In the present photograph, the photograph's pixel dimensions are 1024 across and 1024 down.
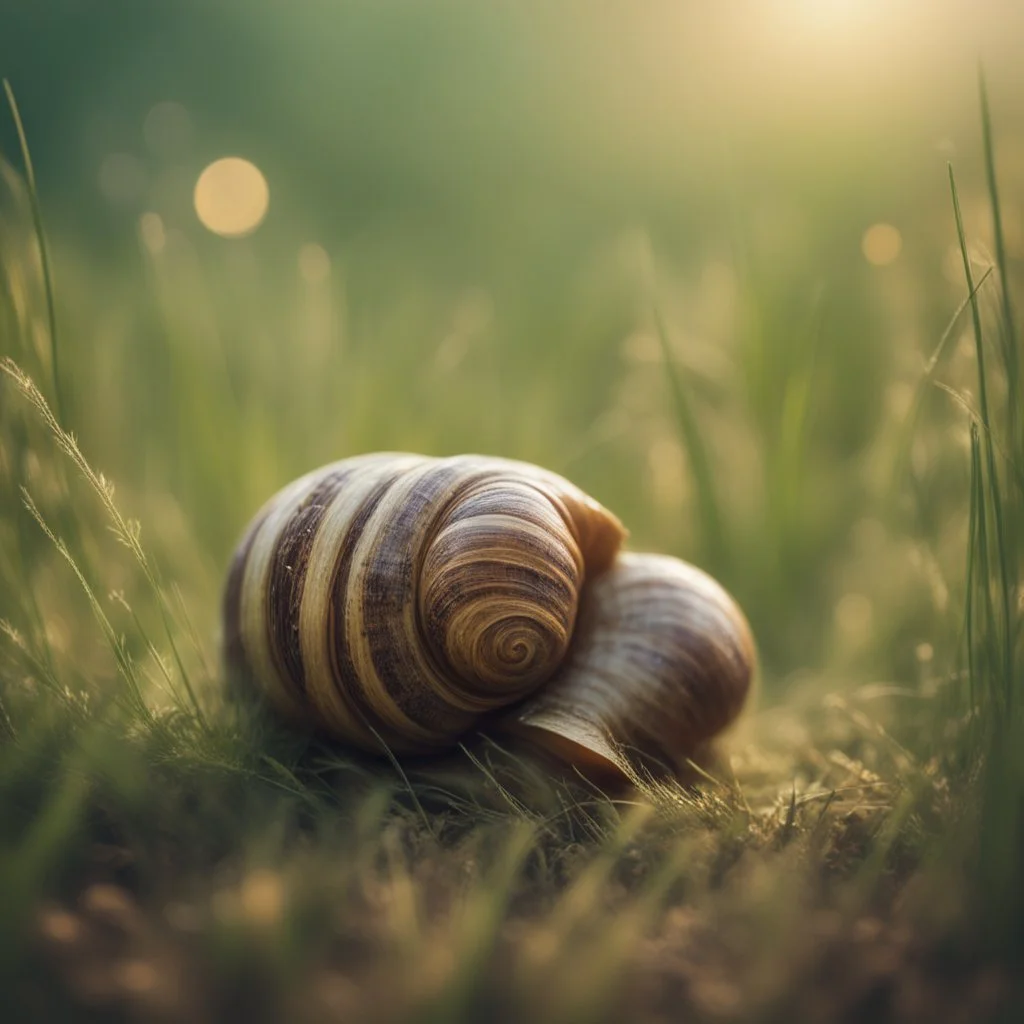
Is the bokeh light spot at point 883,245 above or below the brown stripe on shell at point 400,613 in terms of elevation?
above

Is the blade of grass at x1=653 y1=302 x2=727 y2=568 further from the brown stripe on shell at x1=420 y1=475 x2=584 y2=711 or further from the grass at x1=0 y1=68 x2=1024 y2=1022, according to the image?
the brown stripe on shell at x1=420 y1=475 x2=584 y2=711

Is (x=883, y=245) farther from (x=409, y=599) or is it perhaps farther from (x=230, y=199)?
(x=230, y=199)

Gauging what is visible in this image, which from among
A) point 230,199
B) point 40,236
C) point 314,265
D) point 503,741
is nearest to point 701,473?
point 503,741

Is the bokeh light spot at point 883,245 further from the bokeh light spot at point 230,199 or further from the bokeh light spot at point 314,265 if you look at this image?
the bokeh light spot at point 230,199

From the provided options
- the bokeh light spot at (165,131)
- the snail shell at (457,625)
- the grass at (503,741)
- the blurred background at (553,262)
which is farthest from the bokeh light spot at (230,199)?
the snail shell at (457,625)

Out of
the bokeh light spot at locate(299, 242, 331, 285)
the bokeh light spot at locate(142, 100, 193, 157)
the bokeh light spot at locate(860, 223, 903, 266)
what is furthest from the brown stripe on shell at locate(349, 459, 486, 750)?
the bokeh light spot at locate(142, 100, 193, 157)
